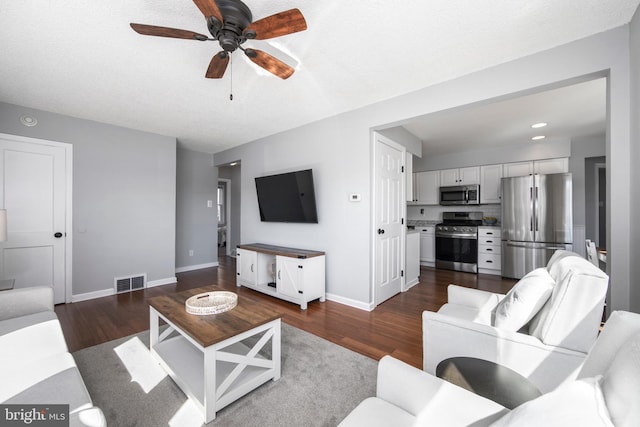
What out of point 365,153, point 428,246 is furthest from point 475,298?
point 428,246

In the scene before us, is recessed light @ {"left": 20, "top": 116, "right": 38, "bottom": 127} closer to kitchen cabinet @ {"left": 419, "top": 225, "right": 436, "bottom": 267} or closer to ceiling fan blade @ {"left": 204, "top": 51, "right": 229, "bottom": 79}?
ceiling fan blade @ {"left": 204, "top": 51, "right": 229, "bottom": 79}

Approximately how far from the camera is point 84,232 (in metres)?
3.65

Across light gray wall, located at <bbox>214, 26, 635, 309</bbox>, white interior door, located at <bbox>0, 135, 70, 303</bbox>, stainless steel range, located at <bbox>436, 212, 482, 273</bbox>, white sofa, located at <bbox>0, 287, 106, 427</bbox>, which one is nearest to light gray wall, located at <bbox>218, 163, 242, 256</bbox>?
light gray wall, located at <bbox>214, 26, 635, 309</bbox>

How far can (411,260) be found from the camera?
14.1 ft

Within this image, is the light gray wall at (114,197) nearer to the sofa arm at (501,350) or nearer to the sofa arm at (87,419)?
the sofa arm at (87,419)

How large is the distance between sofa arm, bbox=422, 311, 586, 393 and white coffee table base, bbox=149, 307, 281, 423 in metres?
1.04

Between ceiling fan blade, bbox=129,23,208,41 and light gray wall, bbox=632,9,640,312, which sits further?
light gray wall, bbox=632,9,640,312

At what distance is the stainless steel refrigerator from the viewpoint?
4.31 metres

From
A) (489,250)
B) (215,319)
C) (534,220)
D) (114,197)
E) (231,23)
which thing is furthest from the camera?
(489,250)

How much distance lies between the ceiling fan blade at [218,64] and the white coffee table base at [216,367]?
5.96ft

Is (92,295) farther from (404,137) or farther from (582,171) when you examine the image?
(582,171)

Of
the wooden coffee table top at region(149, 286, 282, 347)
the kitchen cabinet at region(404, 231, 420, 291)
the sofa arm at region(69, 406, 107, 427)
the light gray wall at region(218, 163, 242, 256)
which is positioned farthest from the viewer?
the light gray wall at region(218, 163, 242, 256)

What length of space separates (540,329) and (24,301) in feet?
11.5

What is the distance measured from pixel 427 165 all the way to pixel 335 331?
474 cm
